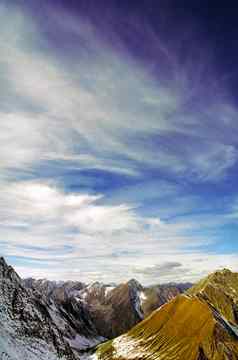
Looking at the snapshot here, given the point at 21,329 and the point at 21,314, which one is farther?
the point at 21,314

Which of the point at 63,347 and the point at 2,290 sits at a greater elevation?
the point at 2,290

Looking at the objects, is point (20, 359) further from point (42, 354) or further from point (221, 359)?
point (221, 359)

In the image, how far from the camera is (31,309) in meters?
132

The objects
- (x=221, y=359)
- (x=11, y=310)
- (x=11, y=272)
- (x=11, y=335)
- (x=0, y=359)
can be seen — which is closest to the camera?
(x=0, y=359)

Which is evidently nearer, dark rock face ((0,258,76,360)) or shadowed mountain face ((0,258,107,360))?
shadowed mountain face ((0,258,107,360))

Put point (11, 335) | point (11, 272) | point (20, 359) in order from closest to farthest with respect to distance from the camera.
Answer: point (20, 359), point (11, 335), point (11, 272)

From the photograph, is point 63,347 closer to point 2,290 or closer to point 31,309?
point 31,309

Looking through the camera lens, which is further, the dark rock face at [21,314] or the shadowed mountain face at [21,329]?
the dark rock face at [21,314]

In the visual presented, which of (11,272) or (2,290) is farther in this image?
(11,272)

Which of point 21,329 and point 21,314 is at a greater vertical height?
point 21,314

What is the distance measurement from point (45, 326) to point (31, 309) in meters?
8.48

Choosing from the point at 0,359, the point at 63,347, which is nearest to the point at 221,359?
the point at 63,347

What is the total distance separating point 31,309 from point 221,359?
121 metres

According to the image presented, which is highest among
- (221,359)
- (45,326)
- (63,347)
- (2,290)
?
(2,290)
